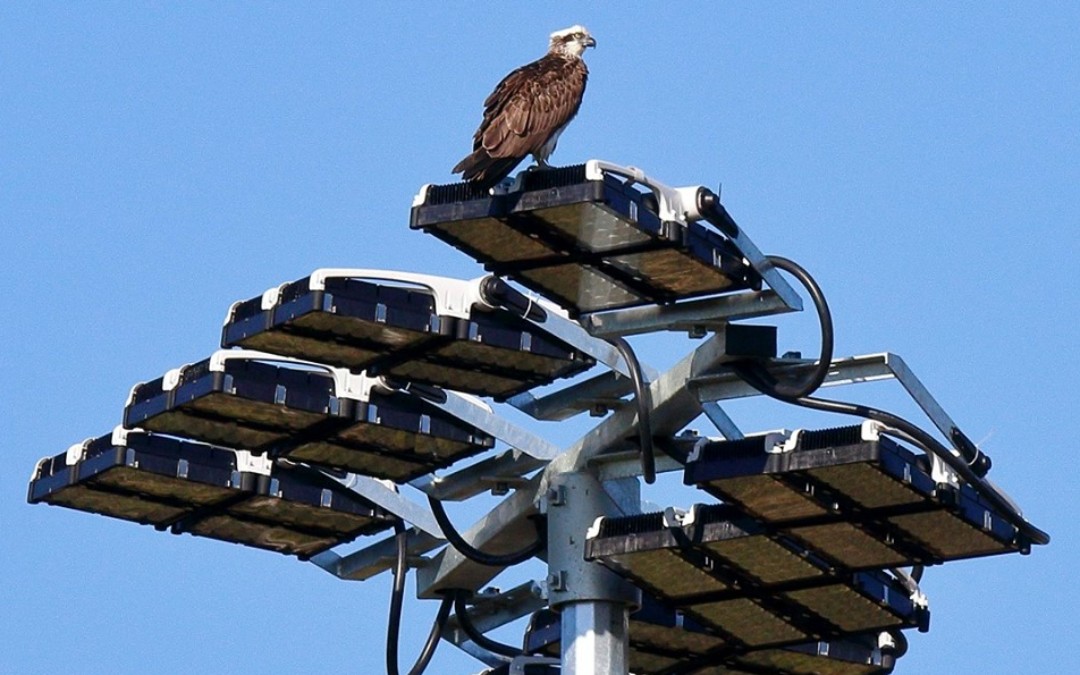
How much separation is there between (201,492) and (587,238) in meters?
5.65

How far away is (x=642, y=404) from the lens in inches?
973

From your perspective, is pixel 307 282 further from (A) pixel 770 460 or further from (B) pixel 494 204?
(A) pixel 770 460

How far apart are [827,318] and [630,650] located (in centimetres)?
514

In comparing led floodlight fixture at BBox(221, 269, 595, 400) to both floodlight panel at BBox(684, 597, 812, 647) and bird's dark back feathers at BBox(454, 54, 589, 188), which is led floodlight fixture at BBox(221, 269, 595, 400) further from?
floodlight panel at BBox(684, 597, 812, 647)

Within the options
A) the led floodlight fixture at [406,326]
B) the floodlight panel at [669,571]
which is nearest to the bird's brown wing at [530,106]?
the led floodlight fixture at [406,326]

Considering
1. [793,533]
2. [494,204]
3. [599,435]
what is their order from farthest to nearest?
[599,435] < [793,533] < [494,204]

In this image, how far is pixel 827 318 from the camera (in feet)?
77.2

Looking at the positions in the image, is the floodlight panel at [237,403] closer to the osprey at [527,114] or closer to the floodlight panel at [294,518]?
the floodlight panel at [294,518]

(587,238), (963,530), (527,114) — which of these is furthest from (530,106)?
(963,530)

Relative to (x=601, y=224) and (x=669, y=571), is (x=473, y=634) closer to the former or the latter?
(x=669, y=571)

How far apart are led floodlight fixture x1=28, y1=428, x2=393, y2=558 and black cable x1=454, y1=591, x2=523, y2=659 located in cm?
104

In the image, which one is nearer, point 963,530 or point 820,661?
point 963,530

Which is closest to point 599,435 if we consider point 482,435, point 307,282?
point 482,435

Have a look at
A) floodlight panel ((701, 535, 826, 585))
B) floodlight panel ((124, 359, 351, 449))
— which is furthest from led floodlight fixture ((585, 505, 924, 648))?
floodlight panel ((124, 359, 351, 449))
